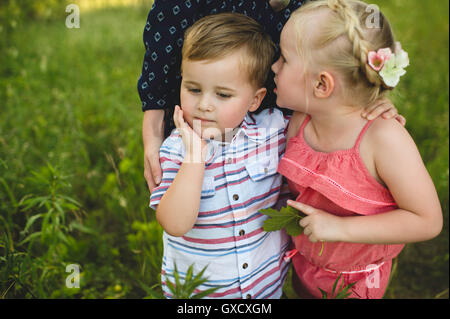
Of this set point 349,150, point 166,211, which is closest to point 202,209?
point 166,211

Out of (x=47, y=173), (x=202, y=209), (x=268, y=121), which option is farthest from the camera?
(x=47, y=173)

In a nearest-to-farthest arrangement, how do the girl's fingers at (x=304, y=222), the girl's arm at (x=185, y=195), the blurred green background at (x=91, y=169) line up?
1. the girl's arm at (x=185, y=195)
2. the girl's fingers at (x=304, y=222)
3. the blurred green background at (x=91, y=169)

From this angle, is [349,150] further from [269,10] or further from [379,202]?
[269,10]

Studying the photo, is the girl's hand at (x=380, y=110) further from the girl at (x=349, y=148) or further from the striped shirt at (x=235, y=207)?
the striped shirt at (x=235, y=207)

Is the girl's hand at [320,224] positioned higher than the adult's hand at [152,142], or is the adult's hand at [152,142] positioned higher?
the adult's hand at [152,142]

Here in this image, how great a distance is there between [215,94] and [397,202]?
739 millimetres

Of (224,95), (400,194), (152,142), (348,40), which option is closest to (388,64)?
(348,40)

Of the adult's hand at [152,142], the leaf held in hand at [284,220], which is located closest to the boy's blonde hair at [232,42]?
the adult's hand at [152,142]

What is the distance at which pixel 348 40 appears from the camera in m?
1.19

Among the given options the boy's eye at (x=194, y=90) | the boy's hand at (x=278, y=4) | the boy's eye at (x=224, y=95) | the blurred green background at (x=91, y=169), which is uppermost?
the boy's hand at (x=278, y=4)

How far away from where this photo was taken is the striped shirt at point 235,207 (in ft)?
4.64

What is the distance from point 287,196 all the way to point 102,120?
6.21 ft

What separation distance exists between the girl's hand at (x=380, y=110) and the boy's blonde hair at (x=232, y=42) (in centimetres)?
41

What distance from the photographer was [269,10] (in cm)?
152
